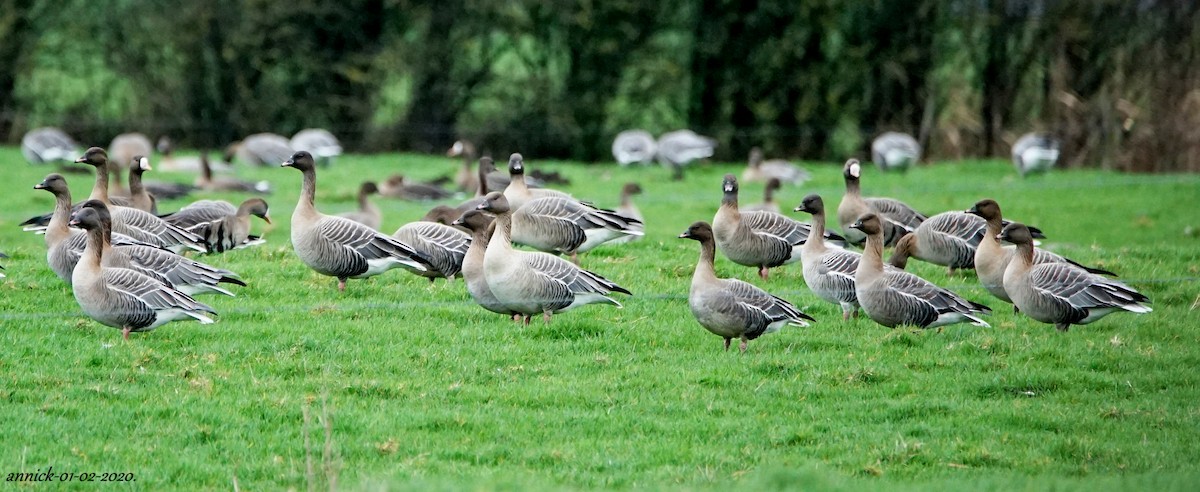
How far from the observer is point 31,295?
12.2 metres

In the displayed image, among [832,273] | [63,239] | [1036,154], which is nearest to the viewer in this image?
[832,273]

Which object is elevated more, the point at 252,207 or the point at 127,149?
the point at 252,207

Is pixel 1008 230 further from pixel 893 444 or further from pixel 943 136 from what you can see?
pixel 943 136

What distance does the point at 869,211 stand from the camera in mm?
15688

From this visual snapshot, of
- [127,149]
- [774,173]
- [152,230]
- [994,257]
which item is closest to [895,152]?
[774,173]

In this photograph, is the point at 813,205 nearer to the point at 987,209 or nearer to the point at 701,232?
the point at 987,209

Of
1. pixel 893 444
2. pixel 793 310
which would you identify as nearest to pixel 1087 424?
pixel 893 444

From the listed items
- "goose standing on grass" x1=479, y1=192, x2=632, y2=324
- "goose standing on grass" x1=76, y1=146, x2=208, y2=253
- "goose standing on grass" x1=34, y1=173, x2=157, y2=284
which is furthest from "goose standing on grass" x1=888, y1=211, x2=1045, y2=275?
"goose standing on grass" x1=34, y1=173, x2=157, y2=284

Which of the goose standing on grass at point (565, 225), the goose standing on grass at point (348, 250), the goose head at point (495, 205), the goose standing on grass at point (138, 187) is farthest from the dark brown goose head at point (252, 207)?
the goose head at point (495, 205)

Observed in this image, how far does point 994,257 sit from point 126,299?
7.69 metres

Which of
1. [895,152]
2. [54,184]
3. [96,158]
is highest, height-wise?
[96,158]

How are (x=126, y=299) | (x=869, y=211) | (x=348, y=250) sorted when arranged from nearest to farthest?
1. (x=126, y=299)
2. (x=348, y=250)
3. (x=869, y=211)

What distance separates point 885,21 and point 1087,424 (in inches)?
928

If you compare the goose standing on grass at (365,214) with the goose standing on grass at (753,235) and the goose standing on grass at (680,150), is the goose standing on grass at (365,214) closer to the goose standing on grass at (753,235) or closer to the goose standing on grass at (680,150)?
the goose standing on grass at (753,235)
